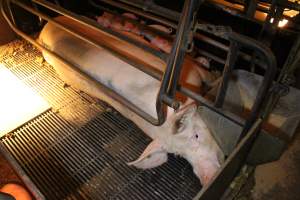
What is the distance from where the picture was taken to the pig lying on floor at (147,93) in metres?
1.88

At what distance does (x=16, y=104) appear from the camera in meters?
2.46

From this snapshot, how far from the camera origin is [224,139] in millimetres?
1959

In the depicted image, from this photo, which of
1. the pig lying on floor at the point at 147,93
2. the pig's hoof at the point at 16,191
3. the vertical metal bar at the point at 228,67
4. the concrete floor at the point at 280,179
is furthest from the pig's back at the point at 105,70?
the concrete floor at the point at 280,179

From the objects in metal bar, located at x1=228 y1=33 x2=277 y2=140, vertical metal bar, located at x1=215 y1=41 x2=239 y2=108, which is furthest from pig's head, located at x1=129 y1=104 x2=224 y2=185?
metal bar, located at x1=228 y1=33 x2=277 y2=140

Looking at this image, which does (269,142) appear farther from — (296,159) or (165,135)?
(296,159)

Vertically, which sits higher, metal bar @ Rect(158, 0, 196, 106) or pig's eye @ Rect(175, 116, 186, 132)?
metal bar @ Rect(158, 0, 196, 106)

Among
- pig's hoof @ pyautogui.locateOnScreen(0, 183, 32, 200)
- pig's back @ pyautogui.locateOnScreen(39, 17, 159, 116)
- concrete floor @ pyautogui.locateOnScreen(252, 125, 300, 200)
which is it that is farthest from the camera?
concrete floor @ pyautogui.locateOnScreen(252, 125, 300, 200)

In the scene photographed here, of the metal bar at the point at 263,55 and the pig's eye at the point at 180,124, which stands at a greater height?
the metal bar at the point at 263,55

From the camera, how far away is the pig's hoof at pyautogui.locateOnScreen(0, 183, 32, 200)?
168 centimetres

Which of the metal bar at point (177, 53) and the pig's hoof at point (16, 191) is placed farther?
the pig's hoof at point (16, 191)

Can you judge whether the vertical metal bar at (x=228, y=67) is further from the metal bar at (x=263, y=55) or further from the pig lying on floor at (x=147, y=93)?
the pig lying on floor at (x=147, y=93)

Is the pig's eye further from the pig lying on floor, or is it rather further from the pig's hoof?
the pig's hoof

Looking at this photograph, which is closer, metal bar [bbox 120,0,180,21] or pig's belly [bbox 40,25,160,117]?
metal bar [bbox 120,0,180,21]

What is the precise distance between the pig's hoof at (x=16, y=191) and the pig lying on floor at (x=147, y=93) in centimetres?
76
